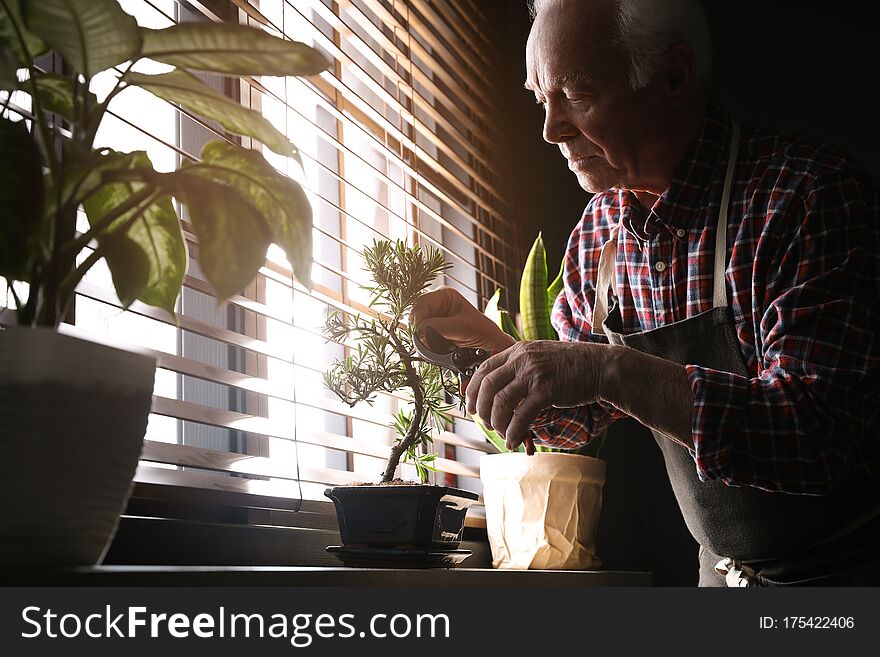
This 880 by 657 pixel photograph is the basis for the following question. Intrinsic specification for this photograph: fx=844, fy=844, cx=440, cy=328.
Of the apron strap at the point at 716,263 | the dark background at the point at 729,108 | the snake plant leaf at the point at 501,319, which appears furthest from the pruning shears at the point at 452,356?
the dark background at the point at 729,108

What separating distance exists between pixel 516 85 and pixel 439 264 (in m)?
1.53

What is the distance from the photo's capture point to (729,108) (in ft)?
8.02

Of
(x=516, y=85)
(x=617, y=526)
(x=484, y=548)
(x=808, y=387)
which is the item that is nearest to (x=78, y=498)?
(x=808, y=387)

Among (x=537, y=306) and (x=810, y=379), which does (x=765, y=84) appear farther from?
(x=810, y=379)

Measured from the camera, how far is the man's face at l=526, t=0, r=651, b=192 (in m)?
1.29

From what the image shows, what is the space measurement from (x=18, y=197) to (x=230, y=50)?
203 mm

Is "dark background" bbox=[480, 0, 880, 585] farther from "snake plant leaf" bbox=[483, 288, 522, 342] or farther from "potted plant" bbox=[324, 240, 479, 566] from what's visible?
"potted plant" bbox=[324, 240, 479, 566]

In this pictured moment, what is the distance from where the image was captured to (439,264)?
119cm

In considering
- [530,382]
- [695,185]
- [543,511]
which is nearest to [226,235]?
[530,382]

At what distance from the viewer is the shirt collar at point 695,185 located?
1.34 meters

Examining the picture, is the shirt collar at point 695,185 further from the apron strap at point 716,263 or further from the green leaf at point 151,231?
the green leaf at point 151,231

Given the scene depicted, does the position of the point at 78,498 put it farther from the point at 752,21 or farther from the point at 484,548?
the point at 752,21

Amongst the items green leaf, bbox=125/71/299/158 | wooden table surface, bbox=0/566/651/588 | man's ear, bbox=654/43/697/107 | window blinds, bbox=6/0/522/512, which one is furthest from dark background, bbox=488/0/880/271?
green leaf, bbox=125/71/299/158

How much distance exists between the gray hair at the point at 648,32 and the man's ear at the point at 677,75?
0.01m
